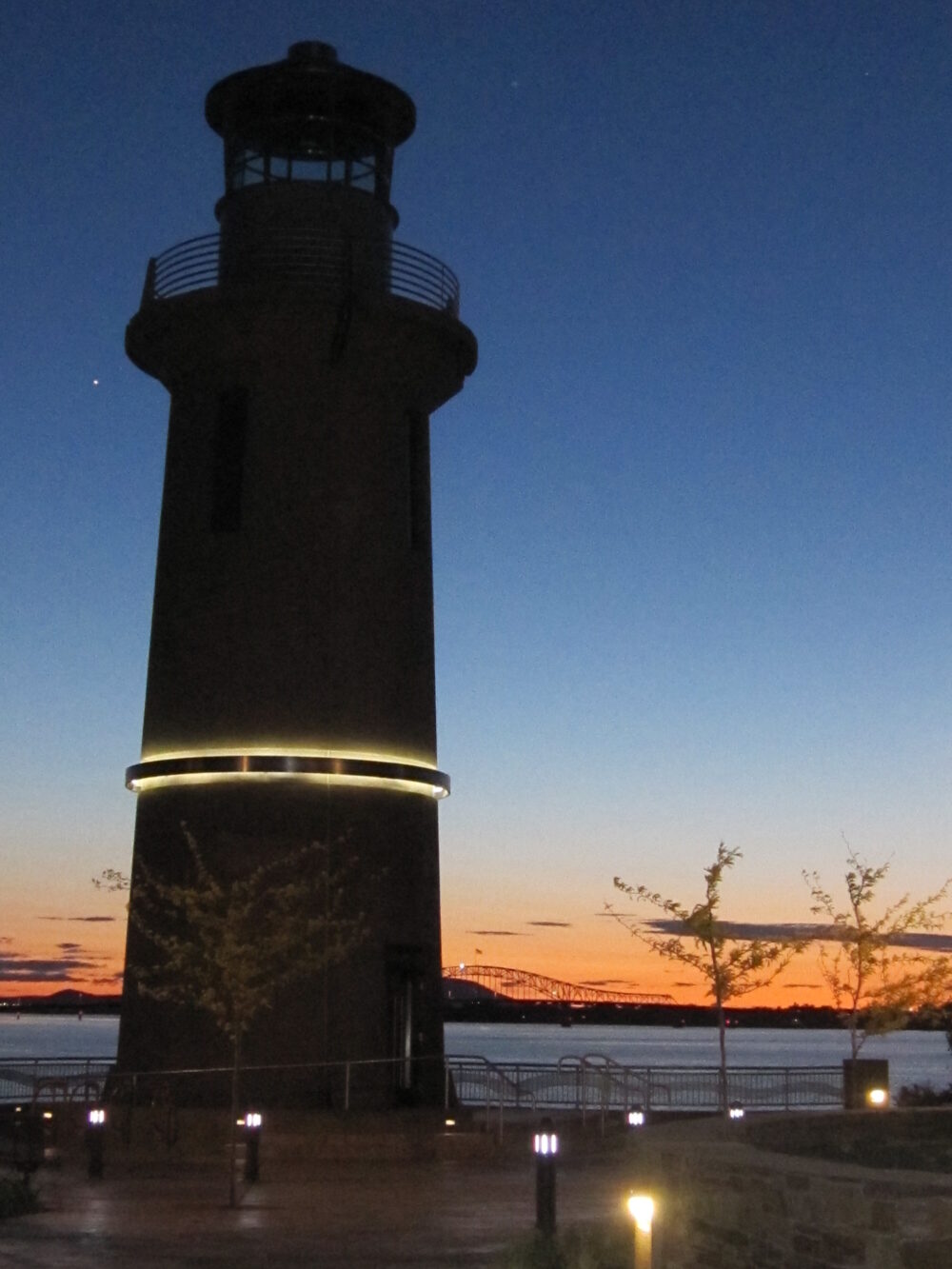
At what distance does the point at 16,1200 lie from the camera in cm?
1738

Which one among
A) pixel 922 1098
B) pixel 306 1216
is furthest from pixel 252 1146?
pixel 922 1098

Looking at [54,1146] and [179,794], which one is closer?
[54,1146]

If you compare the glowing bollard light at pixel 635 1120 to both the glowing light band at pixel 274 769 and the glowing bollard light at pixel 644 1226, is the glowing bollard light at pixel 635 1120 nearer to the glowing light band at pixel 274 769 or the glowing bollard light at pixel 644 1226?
the glowing light band at pixel 274 769

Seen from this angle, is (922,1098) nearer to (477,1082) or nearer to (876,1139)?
(477,1082)

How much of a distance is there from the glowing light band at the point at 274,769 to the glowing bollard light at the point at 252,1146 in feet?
18.7

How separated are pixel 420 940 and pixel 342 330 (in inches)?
362

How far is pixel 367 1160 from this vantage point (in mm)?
22797

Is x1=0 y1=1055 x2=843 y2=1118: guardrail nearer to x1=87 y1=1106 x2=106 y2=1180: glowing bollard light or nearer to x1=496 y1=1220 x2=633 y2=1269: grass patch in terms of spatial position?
x1=87 y1=1106 x2=106 y2=1180: glowing bollard light

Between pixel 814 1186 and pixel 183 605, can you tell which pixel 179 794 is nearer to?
pixel 183 605

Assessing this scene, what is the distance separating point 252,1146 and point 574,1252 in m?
8.22

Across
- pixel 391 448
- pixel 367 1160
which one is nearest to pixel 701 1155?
pixel 367 1160

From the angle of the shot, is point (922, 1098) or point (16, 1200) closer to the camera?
point (16, 1200)

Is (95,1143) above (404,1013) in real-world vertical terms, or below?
below

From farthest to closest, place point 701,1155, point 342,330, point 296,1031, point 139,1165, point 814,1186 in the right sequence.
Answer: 1. point 342,330
2. point 296,1031
3. point 139,1165
4. point 701,1155
5. point 814,1186
